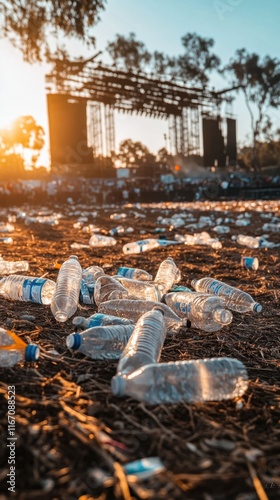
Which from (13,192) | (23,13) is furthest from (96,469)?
(13,192)

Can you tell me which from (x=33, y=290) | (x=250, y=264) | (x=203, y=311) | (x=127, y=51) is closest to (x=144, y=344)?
(x=203, y=311)

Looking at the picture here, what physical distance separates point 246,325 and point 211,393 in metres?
1.26

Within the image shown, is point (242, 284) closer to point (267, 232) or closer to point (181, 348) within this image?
point (181, 348)

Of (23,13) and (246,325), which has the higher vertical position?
(23,13)

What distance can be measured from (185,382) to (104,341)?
0.56m

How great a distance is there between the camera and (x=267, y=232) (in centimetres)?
858

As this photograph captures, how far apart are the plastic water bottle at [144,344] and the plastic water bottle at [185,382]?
3.4 inches

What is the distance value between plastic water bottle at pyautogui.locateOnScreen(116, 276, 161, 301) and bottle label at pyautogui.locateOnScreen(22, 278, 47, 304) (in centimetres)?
61

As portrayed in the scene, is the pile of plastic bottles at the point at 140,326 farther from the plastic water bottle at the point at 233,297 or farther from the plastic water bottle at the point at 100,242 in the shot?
the plastic water bottle at the point at 100,242

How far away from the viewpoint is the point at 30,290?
10.4 ft

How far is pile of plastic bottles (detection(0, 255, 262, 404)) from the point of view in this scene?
66.2 inches

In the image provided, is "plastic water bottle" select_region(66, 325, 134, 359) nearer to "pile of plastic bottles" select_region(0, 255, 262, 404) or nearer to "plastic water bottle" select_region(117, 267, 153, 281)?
"pile of plastic bottles" select_region(0, 255, 262, 404)

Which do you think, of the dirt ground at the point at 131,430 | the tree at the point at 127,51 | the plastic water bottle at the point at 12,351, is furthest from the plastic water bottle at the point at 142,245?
the tree at the point at 127,51

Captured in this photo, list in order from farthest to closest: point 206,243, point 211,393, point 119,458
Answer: point 206,243
point 211,393
point 119,458
